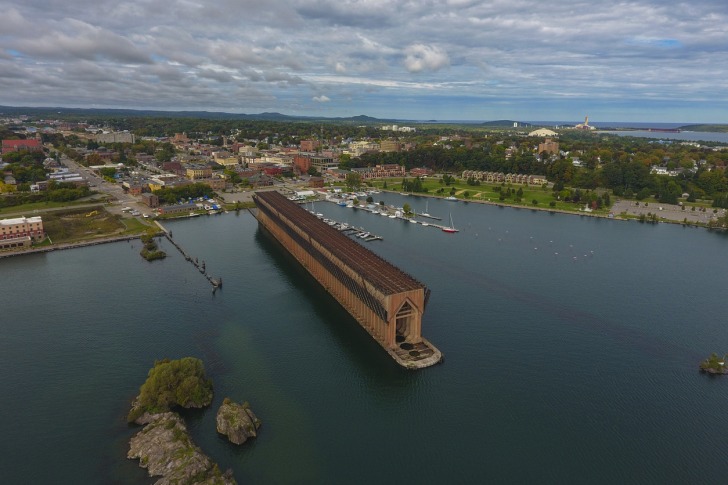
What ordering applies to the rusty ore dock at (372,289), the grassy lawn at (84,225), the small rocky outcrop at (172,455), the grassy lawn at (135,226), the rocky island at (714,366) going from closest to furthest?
1. the small rocky outcrop at (172,455)
2. the rocky island at (714,366)
3. the rusty ore dock at (372,289)
4. the grassy lawn at (84,225)
5. the grassy lawn at (135,226)

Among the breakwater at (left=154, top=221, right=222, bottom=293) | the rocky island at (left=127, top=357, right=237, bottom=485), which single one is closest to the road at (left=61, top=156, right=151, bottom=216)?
the breakwater at (left=154, top=221, right=222, bottom=293)

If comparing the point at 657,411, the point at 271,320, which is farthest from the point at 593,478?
the point at 271,320

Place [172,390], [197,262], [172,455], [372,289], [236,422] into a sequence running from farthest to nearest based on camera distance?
[197,262], [372,289], [172,390], [236,422], [172,455]

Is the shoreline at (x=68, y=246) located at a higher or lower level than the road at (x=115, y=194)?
lower

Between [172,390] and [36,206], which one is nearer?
[172,390]

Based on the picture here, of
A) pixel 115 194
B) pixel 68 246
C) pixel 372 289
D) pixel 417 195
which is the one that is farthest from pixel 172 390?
pixel 417 195

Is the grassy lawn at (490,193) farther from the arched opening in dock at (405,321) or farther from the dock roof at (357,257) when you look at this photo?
the arched opening in dock at (405,321)

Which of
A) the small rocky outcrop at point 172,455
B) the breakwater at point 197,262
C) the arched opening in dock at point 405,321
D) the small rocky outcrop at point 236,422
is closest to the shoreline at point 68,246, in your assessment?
the breakwater at point 197,262

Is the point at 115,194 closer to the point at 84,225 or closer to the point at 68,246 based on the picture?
the point at 84,225
